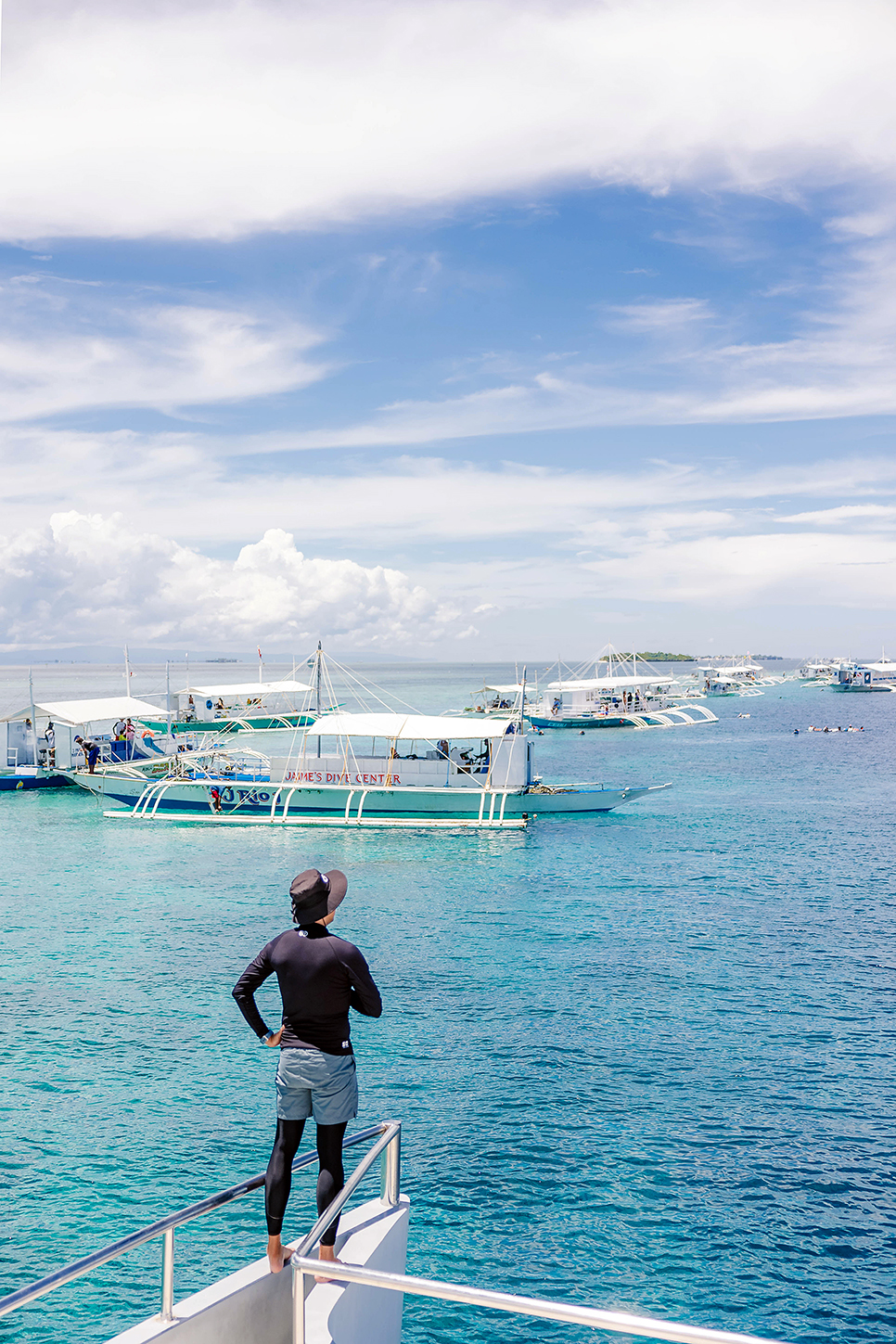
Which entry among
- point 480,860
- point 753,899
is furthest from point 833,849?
point 480,860

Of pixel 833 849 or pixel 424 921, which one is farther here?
pixel 833 849

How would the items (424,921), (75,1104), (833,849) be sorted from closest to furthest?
(75,1104), (424,921), (833,849)

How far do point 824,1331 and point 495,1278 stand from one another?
3407mm

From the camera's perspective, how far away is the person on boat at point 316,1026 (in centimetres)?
615

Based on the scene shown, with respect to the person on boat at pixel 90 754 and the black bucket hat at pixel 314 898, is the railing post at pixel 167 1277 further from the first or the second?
the person on boat at pixel 90 754

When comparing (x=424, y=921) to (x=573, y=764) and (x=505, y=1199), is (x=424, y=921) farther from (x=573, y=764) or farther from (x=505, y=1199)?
(x=573, y=764)

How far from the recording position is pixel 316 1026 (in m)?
6.18

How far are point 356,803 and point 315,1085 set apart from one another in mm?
35054

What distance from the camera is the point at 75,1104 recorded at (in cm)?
1466

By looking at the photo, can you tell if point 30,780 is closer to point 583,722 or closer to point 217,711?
point 217,711

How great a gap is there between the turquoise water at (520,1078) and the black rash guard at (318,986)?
5.80 metres

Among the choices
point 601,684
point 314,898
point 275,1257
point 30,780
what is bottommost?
point 30,780

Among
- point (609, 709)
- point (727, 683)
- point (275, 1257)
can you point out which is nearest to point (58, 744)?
point (275, 1257)

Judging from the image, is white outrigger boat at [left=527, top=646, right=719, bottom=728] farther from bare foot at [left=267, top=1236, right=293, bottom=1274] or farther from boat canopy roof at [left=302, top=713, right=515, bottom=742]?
bare foot at [left=267, top=1236, right=293, bottom=1274]
